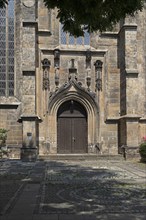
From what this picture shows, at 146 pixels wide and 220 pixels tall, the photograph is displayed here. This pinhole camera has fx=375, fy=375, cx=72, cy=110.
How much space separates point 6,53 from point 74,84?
456 centimetres

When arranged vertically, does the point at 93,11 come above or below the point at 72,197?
above

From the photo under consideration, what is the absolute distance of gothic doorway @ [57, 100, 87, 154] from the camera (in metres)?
23.6

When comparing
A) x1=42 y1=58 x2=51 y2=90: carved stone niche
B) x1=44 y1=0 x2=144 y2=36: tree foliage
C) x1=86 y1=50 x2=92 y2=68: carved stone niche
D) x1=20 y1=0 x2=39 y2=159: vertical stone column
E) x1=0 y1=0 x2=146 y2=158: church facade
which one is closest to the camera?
x1=44 y1=0 x2=144 y2=36: tree foliage

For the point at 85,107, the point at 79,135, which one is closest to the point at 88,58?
the point at 85,107

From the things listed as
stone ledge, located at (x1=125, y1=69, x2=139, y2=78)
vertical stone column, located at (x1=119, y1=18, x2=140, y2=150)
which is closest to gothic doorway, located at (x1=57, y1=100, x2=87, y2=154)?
vertical stone column, located at (x1=119, y1=18, x2=140, y2=150)

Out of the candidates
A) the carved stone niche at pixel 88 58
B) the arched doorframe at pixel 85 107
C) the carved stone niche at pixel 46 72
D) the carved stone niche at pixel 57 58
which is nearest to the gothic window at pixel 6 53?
the carved stone niche at pixel 46 72

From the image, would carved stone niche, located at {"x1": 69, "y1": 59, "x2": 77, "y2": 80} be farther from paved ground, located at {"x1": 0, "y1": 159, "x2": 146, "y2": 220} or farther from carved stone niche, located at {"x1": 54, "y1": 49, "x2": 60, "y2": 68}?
paved ground, located at {"x1": 0, "y1": 159, "x2": 146, "y2": 220}

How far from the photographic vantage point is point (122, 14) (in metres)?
6.05

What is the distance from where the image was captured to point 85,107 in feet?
77.4

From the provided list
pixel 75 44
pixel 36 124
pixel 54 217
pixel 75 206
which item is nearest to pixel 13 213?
pixel 54 217

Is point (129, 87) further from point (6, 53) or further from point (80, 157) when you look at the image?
point (6, 53)

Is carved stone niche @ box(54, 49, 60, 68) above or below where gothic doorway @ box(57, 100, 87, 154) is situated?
above

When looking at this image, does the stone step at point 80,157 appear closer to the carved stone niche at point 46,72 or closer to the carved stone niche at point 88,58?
the carved stone niche at point 46,72

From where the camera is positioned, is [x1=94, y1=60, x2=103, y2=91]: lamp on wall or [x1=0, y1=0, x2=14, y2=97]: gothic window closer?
[x1=0, y1=0, x2=14, y2=97]: gothic window
